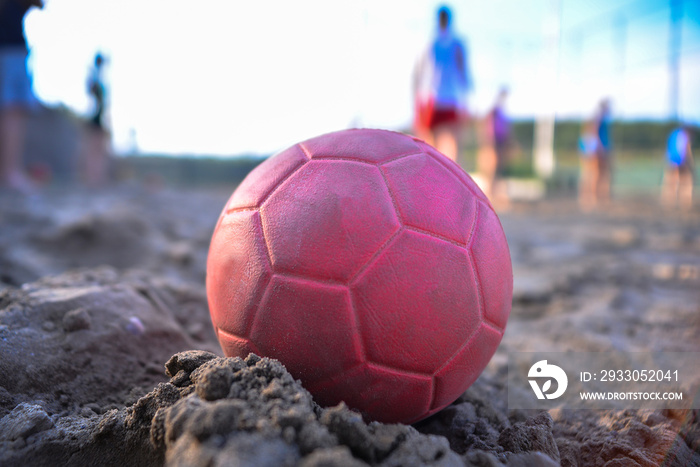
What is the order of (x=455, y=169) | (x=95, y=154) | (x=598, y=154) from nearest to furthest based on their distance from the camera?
1. (x=455, y=169)
2. (x=95, y=154)
3. (x=598, y=154)

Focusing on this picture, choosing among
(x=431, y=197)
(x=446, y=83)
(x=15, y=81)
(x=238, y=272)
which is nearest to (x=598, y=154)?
(x=446, y=83)

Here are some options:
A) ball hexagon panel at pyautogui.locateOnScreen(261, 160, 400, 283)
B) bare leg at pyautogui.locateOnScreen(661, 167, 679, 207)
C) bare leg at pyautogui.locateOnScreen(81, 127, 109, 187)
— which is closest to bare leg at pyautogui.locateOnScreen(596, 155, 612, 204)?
bare leg at pyautogui.locateOnScreen(661, 167, 679, 207)

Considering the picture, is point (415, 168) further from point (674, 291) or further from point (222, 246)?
point (674, 291)

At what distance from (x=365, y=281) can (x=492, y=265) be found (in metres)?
0.47

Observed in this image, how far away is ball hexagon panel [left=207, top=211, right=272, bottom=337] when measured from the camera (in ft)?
4.63

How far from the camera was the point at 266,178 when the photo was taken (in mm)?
1599

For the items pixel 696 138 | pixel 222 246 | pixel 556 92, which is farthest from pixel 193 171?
pixel 222 246

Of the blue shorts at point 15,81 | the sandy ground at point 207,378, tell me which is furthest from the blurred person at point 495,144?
the blue shorts at point 15,81

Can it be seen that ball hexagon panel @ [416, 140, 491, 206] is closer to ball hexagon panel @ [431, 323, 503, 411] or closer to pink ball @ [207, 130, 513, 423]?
pink ball @ [207, 130, 513, 423]

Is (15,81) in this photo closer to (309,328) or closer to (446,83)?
(446,83)

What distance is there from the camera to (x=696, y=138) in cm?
1202

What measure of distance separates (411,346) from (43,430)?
3.46 ft

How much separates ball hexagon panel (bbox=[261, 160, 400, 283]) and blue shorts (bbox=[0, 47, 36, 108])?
4.31 meters

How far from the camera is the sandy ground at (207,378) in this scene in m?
1.08
